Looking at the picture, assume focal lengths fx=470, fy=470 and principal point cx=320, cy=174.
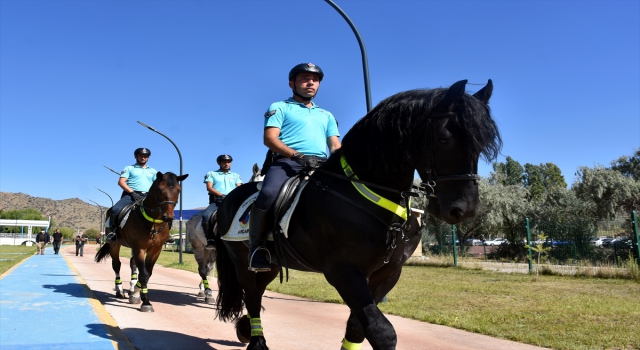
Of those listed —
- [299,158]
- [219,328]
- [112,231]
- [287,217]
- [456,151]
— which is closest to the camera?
[456,151]

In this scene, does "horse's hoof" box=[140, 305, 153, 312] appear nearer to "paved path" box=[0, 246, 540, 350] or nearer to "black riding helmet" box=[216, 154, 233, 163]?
"paved path" box=[0, 246, 540, 350]

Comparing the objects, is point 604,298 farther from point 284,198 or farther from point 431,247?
point 431,247

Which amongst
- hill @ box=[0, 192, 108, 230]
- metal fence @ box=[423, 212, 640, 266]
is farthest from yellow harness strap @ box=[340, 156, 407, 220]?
hill @ box=[0, 192, 108, 230]

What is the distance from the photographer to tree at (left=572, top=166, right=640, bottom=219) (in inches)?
1088

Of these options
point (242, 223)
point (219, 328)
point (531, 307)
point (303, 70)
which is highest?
point (303, 70)

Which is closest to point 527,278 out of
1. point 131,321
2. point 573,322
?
point 573,322

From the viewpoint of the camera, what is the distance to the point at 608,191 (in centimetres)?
2858

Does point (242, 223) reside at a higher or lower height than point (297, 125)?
lower

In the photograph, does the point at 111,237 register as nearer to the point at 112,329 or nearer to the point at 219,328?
the point at 112,329

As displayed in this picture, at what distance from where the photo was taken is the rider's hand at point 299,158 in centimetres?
414

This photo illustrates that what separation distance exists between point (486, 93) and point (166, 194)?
7212 millimetres

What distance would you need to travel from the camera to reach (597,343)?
18.3ft

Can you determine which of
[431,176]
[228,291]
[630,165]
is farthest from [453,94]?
[630,165]

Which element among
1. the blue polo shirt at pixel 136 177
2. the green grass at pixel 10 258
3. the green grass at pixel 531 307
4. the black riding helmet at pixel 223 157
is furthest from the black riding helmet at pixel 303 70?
the green grass at pixel 10 258
